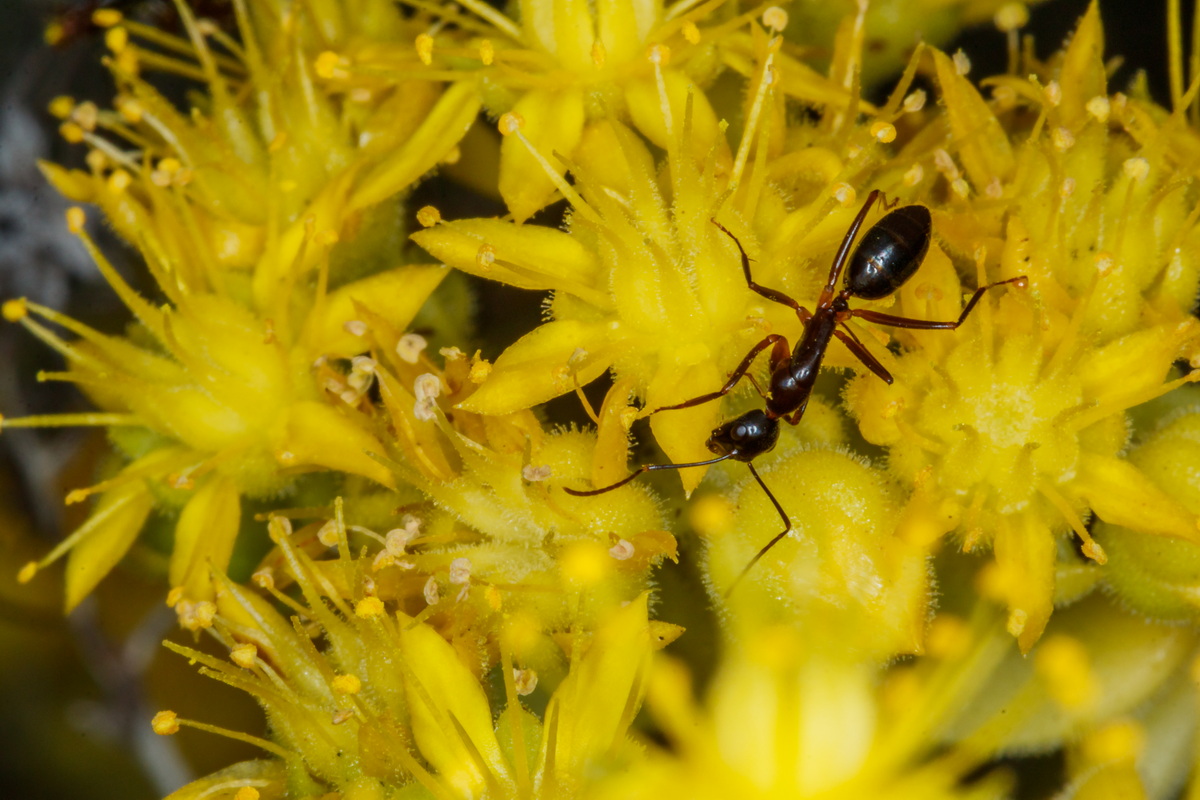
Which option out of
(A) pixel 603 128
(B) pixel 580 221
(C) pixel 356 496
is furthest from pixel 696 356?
(C) pixel 356 496

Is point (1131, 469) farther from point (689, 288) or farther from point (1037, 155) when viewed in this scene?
point (689, 288)

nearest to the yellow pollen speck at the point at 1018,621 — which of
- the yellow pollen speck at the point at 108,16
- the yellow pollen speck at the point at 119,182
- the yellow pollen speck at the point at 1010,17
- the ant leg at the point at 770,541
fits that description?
the ant leg at the point at 770,541

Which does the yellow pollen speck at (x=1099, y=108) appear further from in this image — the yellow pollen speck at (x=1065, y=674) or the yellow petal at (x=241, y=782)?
the yellow petal at (x=241, y=782)

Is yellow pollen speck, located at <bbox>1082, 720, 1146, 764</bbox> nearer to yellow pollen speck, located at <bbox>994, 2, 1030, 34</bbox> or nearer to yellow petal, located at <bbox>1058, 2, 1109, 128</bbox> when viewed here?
yellow petal, located at <bbox>1058, 2, 1109, 128</bbox>

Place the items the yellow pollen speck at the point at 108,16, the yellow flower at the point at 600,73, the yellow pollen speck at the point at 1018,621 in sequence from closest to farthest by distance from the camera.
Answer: the yellow pollen speck at the point at 1018,621, the yellow flower at the point at 600,73, the yellow pollen speck at the point at 108,16

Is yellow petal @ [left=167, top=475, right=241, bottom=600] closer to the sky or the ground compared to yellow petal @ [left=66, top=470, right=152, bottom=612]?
closer to the sky

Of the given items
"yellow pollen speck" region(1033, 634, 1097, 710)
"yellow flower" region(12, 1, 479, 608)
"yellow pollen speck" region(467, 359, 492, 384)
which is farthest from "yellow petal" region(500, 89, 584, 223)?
"yellow pollen speck" region(1033, 634, 1097, 710)

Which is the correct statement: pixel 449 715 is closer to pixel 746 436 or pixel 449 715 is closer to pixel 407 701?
pixel 407 701

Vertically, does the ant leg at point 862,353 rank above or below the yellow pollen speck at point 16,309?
above
